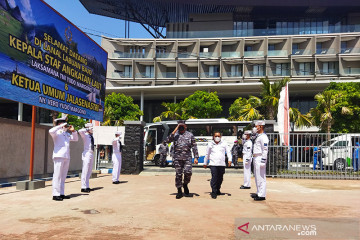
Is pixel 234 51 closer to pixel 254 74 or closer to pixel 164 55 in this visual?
pixel 254 74

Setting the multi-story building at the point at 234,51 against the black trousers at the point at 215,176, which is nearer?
the black trousers at the point at 215,176

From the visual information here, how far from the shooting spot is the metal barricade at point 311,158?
14930 mm

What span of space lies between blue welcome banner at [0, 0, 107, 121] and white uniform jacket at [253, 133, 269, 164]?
663 centimetres

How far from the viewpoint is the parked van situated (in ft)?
49.0

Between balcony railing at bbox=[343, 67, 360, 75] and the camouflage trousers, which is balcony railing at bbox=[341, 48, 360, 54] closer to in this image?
balcony railing at bbox=[343, 67, 360, 75]

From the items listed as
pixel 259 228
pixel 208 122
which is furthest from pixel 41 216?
pixel 208 122

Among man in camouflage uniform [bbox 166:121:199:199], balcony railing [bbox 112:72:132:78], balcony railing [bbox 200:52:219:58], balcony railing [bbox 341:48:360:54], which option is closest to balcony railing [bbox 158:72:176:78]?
balcony railing [bbox 112:72:132:78]

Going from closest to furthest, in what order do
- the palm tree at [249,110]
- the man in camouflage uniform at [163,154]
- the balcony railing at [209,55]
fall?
1. the man in camouflage uniform at [163,154]
2. the palm tree at [249,110]
3. the balcony railing at [209,55]

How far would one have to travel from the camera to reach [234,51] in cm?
4878

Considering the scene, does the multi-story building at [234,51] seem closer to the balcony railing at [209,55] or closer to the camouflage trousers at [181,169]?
the balcony railing at [209,55]

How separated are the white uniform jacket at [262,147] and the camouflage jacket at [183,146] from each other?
154 cm

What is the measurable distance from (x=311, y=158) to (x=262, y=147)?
26.9 ft

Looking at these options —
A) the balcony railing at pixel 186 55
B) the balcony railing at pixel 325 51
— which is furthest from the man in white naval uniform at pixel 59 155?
the balcony railing at pixel 325 51

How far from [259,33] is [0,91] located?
45.6m
